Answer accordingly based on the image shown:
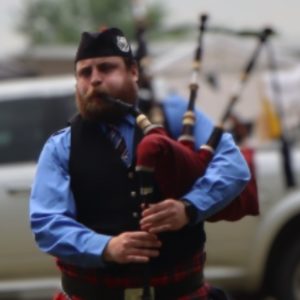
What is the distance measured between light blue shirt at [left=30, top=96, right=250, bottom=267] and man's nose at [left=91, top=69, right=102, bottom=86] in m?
0.20

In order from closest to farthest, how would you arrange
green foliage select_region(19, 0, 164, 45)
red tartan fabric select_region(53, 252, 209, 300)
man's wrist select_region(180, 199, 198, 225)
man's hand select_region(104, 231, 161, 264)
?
man's hand select_region(104, 231, 161, 264) < man's wrist select_region(180, 199, 198, 225) < red tartan fabric select_region(53, 252, 209, 300) < green foliage select_region(19, 0, 164, 45)

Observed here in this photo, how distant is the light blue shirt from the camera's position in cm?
360

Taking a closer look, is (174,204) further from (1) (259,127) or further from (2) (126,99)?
(1) (259,127)

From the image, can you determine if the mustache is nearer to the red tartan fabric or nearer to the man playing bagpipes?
the man playing bagpipes

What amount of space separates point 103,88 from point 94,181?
298 mm

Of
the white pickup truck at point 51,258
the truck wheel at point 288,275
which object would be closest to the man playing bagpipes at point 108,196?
the white pickup truck at point 51,258

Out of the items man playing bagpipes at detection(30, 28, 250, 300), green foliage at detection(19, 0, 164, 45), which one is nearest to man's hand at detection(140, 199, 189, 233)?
man playing bagpipes at detection(30, 28, 250, 300)

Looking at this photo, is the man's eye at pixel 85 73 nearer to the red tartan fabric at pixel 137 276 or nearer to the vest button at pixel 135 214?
the vest button at pixel 135 214

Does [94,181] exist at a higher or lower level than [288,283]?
higher

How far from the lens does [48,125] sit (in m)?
7.77

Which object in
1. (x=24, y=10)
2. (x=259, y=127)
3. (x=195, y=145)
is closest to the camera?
(x=195, y=145)

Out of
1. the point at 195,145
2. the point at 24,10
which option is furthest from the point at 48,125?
the point at 24,10

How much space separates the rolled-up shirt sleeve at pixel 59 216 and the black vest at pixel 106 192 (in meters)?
0.04

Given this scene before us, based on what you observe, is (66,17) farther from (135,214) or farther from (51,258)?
(135,214)
